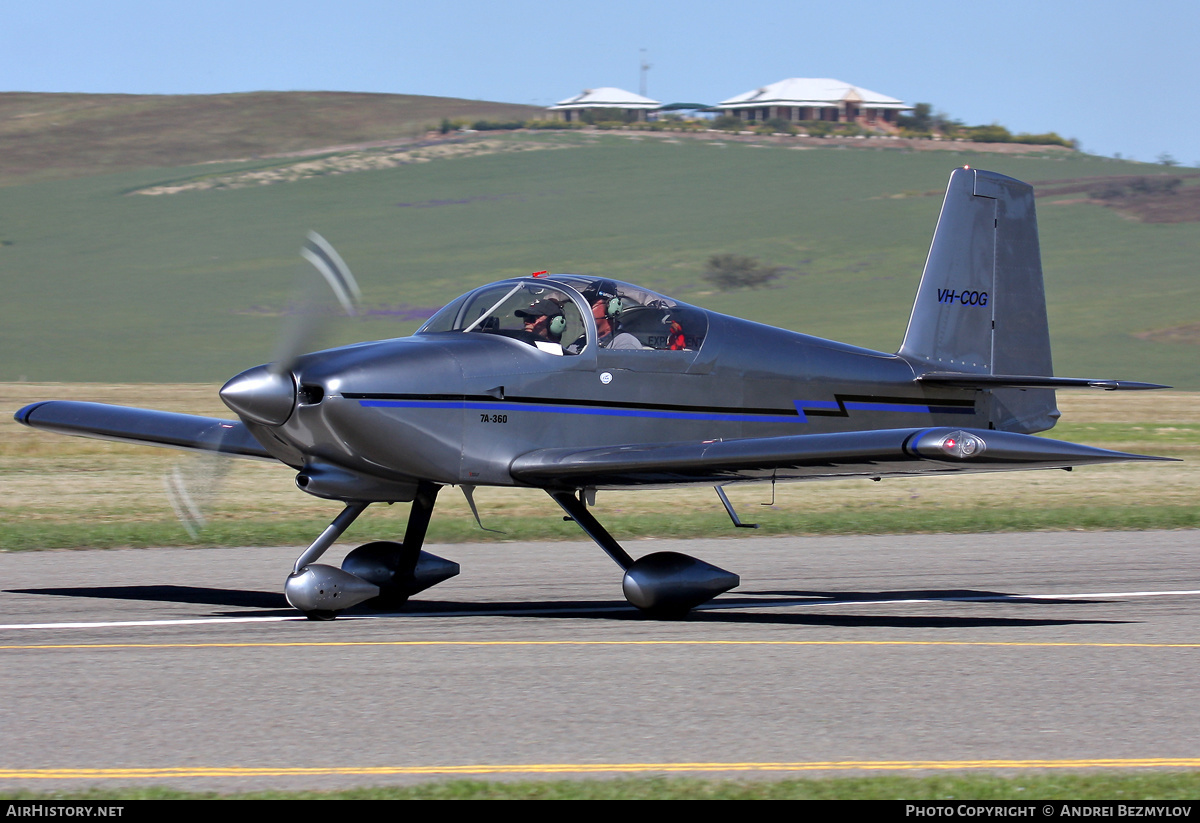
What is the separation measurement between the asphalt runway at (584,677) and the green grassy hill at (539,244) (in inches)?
1794

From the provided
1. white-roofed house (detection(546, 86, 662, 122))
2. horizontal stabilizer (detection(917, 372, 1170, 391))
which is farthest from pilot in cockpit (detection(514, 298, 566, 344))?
white-roofed house (detection(546, 86, 662, 122))

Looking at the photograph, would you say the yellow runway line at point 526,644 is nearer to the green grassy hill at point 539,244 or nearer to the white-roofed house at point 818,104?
the green grassy hill at point 539,244

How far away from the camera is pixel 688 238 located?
84.2 meters

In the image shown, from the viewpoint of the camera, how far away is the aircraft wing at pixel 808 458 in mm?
8047

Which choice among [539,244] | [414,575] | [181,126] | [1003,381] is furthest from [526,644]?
[181,126]

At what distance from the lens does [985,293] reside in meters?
13.1

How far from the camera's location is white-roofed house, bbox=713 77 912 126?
137625mm

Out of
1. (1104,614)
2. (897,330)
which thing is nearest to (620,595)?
(1104,614)

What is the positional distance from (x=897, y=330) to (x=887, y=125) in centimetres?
7257

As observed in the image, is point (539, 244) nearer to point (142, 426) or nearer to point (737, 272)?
point (737, 272)

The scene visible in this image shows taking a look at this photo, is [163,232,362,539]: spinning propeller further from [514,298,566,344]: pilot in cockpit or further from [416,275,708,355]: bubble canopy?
[514,298,566,344]: pilot in cockpit

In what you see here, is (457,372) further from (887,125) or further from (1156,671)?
(887,125)

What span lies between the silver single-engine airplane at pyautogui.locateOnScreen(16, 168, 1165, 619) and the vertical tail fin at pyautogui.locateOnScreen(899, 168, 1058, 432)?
18.3 inches

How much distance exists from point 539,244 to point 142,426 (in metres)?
70.6
